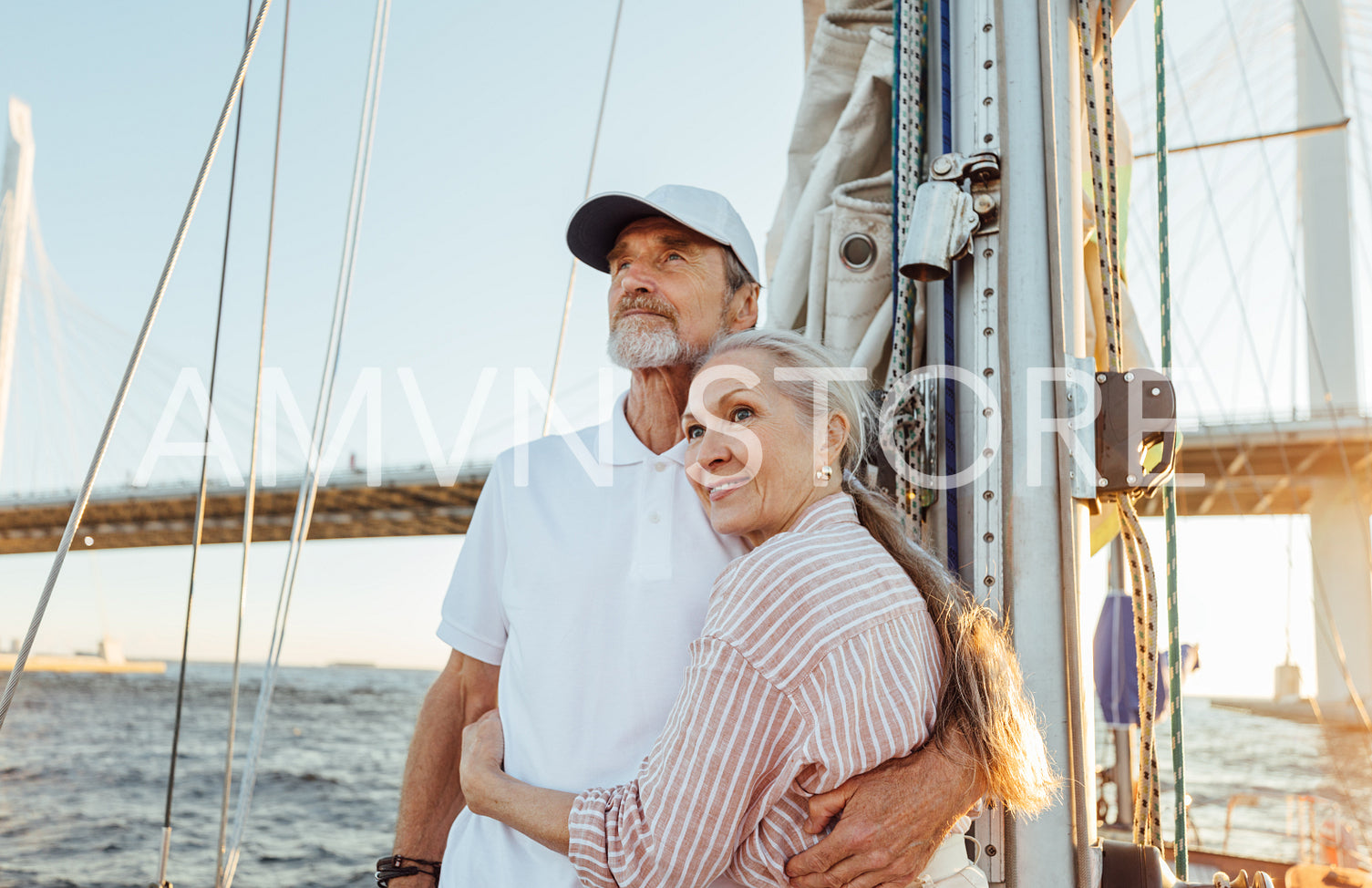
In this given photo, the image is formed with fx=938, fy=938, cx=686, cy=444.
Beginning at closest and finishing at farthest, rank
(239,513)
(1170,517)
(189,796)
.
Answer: (1170,517) < (189,796) < (239,513)

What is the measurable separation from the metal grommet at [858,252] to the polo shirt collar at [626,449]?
0.62m

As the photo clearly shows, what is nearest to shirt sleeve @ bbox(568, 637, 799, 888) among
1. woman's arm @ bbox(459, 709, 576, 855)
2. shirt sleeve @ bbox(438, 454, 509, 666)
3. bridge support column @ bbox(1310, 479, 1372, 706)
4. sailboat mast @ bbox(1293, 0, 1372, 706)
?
woman's arm @ bbox(459, 709, 576, 855)

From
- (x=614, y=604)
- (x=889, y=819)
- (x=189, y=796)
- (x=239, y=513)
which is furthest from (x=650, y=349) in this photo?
(x=239, y=513)

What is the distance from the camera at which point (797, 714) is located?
0.90 m

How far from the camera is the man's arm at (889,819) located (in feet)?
2.98

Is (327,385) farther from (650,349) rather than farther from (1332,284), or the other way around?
(1332,284)

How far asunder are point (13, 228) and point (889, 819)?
47.3 feet

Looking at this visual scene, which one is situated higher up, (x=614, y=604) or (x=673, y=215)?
(x=673, y=215)

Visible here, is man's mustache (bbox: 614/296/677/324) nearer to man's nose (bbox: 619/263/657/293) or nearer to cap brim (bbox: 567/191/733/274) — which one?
man's nose (bbox: 619/263/657/293)

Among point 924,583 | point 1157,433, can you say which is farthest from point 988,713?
point 1157,433

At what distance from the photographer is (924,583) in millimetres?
1044

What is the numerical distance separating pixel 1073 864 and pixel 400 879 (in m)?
0.97

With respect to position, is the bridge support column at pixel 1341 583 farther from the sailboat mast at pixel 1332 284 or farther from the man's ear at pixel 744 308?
the man's ear at pixel 744 308

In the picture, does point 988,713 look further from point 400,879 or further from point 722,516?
point 400,879
